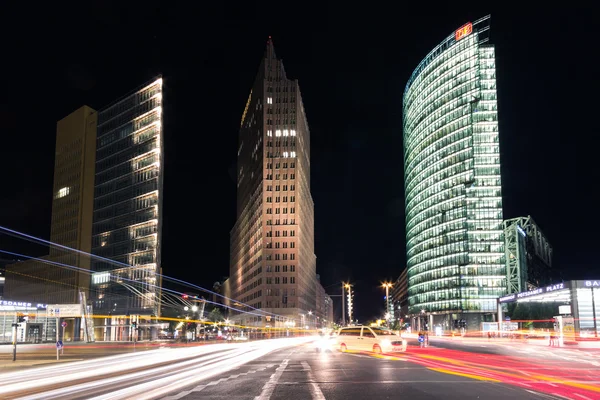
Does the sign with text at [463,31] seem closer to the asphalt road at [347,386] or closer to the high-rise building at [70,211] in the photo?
the high-rise building at [70,211]

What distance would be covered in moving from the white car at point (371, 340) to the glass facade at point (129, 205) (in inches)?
2708

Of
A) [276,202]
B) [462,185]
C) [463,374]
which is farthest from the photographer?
[276,202]

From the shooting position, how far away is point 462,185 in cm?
13112

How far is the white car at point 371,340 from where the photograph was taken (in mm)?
32844

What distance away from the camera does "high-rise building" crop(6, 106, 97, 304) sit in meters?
115

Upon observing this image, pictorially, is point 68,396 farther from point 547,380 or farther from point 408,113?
point 408,113

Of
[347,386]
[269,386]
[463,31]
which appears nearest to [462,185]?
[463,31]

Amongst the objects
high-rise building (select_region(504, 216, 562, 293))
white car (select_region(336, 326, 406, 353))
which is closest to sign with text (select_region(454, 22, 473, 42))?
high-rise building (select_region(504, 216, 562, 293))

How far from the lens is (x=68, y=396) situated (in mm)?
14617

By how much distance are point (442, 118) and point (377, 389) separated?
423 ft

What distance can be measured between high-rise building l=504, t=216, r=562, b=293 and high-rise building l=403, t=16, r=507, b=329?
188 cm

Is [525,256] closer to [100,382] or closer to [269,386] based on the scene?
[269,386]

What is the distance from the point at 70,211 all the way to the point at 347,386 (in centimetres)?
11528

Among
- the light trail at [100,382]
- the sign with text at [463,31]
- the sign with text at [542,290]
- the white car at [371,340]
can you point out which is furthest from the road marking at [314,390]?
the sign with text at [463,31]
